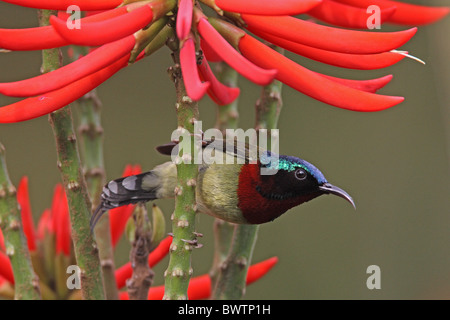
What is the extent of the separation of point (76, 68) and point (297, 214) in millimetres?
3150

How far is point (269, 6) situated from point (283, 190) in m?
0.45

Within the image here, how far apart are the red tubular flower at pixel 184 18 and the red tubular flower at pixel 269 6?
4cm

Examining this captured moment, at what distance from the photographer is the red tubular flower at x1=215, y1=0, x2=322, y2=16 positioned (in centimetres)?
76

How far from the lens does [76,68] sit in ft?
2.70

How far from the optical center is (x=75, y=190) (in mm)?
1033

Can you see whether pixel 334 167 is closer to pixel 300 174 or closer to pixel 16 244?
pixel 300 174

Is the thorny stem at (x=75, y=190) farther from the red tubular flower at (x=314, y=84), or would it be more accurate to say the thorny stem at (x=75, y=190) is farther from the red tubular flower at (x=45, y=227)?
the red tubular flower at (x=45, y=227)

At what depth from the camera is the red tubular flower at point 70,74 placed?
2.61ft

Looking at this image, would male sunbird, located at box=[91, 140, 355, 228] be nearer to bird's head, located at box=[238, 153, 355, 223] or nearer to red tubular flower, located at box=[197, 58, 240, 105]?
bird's head, located at box=[238, 153, 355, 223]

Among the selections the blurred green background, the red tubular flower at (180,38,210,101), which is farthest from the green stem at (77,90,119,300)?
the blurred green background

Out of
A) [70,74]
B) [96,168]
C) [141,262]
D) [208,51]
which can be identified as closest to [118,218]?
[96,168]

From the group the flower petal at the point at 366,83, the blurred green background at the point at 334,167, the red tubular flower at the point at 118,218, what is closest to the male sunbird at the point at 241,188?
the red tubular flower at the point at 118,218
